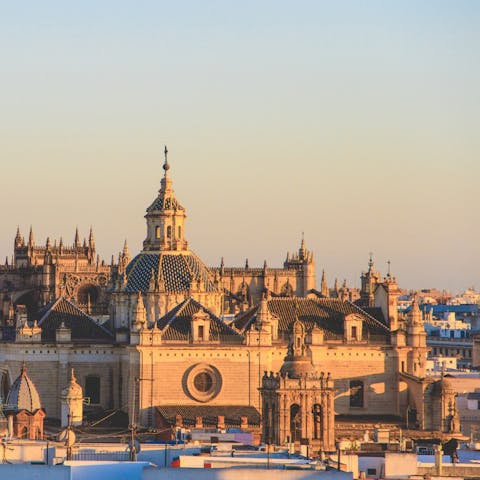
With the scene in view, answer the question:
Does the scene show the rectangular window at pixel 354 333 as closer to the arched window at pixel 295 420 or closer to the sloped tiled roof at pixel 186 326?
the sloped tiled roof at pixel 186 326

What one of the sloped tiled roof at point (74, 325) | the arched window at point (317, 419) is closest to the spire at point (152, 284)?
the sloped tiled roof at point (74, 325)

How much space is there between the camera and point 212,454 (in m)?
88.2

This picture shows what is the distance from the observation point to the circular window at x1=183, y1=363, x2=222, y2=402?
394 feet

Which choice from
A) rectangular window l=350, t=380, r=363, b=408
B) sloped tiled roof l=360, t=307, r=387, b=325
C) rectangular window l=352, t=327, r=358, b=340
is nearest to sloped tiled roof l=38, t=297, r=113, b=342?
rectangular window l=352, t=327, r=358, b=340

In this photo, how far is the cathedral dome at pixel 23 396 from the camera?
114125 millimetres

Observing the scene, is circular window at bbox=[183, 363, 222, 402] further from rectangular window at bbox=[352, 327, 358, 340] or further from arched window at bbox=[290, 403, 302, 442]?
arched window at bbox=[290, 403, 302, 442]

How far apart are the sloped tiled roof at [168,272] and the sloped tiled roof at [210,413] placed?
8.35m

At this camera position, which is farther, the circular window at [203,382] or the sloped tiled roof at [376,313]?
the sloped tiled roof at [376,313]

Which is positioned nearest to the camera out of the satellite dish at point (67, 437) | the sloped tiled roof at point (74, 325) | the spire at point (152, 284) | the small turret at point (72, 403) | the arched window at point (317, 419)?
the satellite dish at point (67, 437)

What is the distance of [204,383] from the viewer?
395ft

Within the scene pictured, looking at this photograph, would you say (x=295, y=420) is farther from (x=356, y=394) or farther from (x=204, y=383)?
(x=356, y=394)

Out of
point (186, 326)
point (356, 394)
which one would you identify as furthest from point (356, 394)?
point (186, 326)

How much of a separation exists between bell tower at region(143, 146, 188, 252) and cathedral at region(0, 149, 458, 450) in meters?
0.05

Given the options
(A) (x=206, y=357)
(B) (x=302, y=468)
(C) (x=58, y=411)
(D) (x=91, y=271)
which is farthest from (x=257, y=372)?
(D) (x=91, y=271)
